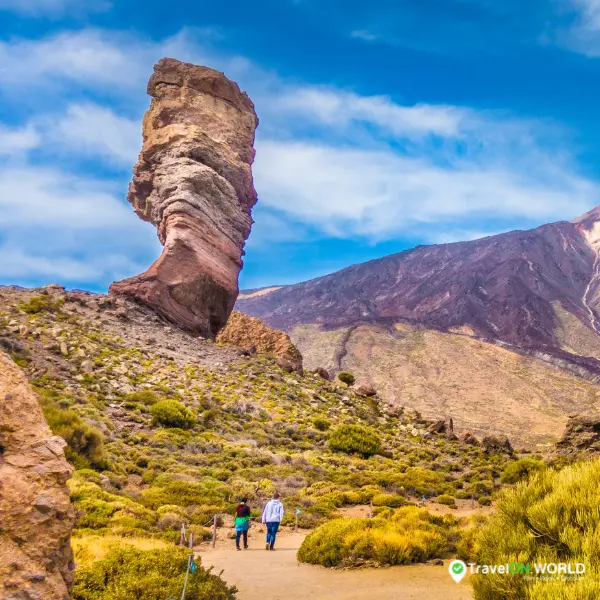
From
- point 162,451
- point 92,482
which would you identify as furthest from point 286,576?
point 162,451

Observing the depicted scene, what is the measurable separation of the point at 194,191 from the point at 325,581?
30164 mm

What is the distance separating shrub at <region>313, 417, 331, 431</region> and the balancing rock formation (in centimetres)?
1168

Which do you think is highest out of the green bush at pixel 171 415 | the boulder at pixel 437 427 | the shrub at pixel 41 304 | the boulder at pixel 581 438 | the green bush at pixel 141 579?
the shrub at pixel 41 304

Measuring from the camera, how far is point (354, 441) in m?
24.2

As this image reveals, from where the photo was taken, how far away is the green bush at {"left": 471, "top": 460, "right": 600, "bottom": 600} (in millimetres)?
4164

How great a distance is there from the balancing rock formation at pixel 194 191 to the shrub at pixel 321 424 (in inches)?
460

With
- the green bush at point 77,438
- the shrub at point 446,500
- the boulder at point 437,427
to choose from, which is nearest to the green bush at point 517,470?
the shrub at point 446,500

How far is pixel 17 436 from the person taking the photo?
4125 mm

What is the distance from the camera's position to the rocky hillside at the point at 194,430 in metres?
14.5

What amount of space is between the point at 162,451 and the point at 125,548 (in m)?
12.8

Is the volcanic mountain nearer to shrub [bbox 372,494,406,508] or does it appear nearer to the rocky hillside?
the rocky hillside

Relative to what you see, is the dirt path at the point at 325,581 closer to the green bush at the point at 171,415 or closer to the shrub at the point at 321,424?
the green bush at the point at 171,415

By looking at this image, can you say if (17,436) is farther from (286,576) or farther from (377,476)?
(377,476)

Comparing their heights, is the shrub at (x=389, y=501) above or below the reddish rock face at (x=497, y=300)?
below
